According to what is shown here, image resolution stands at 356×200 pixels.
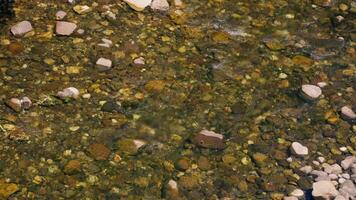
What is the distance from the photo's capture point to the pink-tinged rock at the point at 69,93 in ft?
23.4

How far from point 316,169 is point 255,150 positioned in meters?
0.78

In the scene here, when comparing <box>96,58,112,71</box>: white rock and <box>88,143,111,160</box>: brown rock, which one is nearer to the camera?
<box>88,143,111,160</box>: brown rock

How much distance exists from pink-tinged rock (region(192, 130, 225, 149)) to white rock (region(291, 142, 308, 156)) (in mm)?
892

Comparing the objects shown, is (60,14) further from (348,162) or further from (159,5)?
(348,162)

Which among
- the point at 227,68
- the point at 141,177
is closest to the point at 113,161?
the point at 141,177

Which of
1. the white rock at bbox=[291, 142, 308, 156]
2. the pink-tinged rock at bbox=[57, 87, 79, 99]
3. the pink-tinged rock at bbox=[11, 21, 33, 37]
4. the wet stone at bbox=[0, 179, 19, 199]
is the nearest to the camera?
the wet stone at bbox=[0, 179, 19, 199]

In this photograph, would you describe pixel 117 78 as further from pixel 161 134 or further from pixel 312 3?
pixel 312 3

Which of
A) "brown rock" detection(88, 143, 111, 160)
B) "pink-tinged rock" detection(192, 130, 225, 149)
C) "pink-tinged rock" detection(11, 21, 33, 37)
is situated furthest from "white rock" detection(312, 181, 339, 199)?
"pink-tinged rock" detection(11, 21, 33, 37)

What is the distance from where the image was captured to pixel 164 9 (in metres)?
8.73

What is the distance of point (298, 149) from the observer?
679cm

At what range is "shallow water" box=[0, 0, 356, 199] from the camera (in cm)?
635

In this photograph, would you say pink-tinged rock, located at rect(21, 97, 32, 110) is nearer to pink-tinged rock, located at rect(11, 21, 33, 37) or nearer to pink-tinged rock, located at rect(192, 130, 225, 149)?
pink-tinged rock, located at rect(11, 21, 33, 37)

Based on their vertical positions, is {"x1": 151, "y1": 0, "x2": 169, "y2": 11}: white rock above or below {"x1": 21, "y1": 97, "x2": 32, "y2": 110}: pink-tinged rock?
above

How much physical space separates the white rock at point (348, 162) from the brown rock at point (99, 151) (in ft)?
9.56
